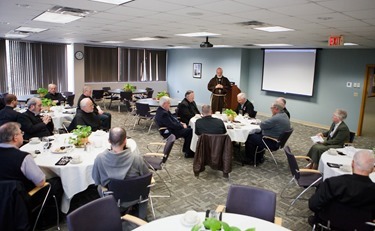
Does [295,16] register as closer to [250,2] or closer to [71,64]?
[250,2]

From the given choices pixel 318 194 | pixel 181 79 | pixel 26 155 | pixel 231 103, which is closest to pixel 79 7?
pixel 26 155

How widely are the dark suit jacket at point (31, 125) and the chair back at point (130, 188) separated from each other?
2.74 meters

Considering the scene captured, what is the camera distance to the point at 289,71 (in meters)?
10.5

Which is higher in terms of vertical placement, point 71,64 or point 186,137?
point 71,64

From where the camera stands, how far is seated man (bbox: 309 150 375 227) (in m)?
2.59

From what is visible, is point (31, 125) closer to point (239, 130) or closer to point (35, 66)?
point (239, 130)

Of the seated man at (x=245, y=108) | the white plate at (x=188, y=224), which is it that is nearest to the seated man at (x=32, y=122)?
the white plate at (x=188, y=224)

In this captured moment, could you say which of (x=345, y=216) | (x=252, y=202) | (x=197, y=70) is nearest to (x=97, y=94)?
(x=197, y=70)

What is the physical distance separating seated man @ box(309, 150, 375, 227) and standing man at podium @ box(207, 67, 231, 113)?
21.7ft

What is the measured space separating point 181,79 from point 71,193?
11.6 meters

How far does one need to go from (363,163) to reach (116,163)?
7.67ft

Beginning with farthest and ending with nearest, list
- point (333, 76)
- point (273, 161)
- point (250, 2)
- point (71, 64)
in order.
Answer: point (71, 64), point (333, 76), point (273, 161), point (250, 2)

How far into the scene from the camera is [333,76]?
9.42 metres

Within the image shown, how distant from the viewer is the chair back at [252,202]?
2.46 m
